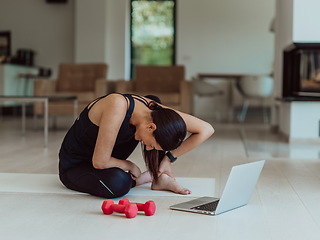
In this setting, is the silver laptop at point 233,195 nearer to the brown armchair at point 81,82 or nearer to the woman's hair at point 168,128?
the woman's hair at point 168,128

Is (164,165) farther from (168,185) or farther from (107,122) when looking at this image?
(107,122)

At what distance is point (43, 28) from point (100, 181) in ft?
28.4

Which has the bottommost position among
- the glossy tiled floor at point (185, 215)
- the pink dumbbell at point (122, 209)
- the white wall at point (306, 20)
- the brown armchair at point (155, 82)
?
the glossy tiled floor at point (185, 215)

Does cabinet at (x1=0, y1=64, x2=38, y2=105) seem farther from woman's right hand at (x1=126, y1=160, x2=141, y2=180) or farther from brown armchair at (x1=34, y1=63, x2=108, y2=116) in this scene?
woman's right hand at (x1=126, y1=160, x2=141, y2=180)

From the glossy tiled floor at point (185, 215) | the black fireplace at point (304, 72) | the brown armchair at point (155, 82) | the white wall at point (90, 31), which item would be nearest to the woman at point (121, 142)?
the glossy tiled floor at point (185, 215)

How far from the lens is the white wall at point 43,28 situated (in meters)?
10.6

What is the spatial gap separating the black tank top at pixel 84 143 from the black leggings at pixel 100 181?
51 mm

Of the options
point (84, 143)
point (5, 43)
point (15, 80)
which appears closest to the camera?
point (84, 143)

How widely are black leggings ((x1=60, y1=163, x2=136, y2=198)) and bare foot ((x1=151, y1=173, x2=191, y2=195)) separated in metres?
0.15

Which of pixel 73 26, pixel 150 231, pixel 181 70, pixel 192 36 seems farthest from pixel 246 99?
pixel 150 231

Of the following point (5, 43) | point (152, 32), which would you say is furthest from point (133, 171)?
point (5, 43)

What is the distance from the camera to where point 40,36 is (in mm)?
10680

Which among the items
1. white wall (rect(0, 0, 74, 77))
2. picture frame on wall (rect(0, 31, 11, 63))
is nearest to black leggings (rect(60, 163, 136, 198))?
white wall (rect(0, 0, 74, 77))

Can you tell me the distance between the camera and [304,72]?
5.46 m
